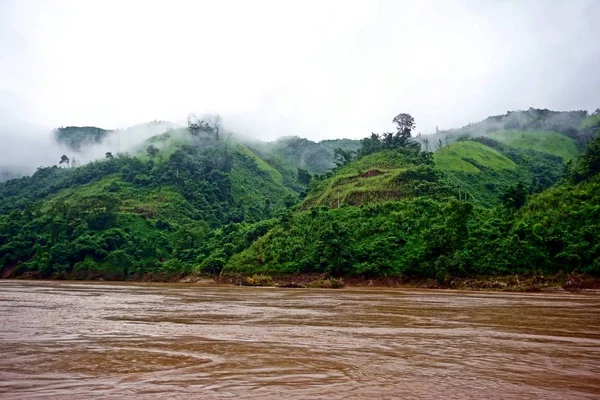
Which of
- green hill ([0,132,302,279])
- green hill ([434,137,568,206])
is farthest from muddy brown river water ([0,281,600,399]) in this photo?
green hill ([434,137,568,206])

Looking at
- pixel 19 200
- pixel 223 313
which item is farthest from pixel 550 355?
pixel 19 200

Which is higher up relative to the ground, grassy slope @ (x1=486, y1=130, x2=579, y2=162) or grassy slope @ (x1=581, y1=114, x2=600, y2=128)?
grassy slope @ (x1=581, y1=114, x2=600, y2=128)

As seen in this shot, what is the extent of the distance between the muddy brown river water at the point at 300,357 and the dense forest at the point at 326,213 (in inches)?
1419

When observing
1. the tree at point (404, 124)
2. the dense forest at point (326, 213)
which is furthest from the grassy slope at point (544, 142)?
the tree at point (404, 124)

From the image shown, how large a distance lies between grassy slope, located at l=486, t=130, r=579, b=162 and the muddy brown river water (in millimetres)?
146352

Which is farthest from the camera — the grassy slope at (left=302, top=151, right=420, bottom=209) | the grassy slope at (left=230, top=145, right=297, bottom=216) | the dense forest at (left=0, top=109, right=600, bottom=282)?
the grassy slope at (left=230, top=145, right=297, bottom=216)

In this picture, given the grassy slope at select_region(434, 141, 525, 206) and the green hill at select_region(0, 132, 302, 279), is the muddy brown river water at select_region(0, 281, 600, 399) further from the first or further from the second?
the grassy slope at select_region(434, 141, 525, 206)

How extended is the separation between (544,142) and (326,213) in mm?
114094

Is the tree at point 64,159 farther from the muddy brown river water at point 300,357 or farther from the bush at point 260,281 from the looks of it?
the muddy brown river water at point 300,357

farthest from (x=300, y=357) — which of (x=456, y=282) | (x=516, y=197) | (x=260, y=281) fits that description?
(x=516, y=197)

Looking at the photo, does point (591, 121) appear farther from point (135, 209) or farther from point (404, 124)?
point (135, 209)

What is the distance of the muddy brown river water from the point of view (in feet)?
27.3

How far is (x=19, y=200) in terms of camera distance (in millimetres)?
134000

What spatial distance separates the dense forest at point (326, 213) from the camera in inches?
2135
